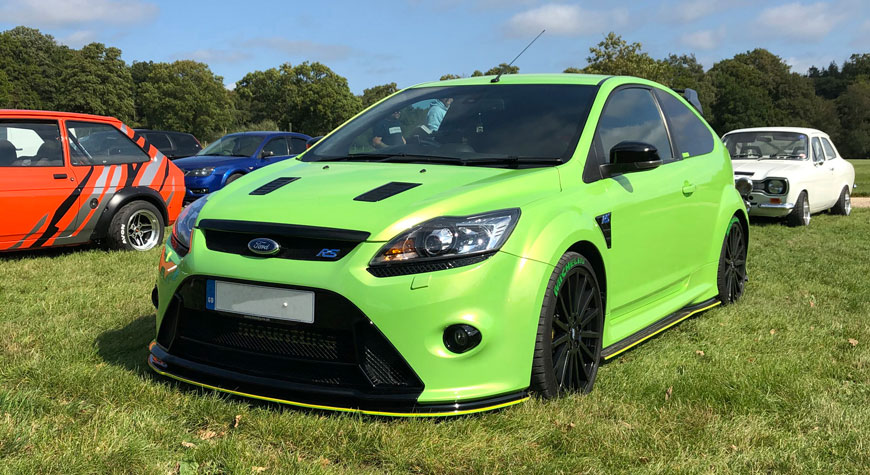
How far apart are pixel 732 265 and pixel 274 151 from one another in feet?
35.9

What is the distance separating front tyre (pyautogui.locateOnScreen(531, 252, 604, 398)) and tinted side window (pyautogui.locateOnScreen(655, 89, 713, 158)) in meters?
1.80

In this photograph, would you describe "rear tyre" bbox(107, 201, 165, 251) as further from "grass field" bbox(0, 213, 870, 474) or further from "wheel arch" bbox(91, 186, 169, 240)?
"grass field" bbox(0, 213, 870, 474)

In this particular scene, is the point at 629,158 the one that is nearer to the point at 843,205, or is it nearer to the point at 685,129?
the point at 685,129

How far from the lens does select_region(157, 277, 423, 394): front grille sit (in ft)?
10.3

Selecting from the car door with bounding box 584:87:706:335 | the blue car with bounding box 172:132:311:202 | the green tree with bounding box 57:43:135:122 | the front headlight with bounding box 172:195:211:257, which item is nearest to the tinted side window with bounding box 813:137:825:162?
the blue car with bounding box 172:132:311:202

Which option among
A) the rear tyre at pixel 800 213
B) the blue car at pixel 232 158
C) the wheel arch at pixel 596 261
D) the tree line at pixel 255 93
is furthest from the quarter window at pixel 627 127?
the tree line at pixel 255 93

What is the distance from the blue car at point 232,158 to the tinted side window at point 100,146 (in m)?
4.38

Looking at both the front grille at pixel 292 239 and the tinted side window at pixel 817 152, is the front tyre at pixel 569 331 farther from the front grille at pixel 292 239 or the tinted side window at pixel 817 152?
the tinted side window at pixel 817 152

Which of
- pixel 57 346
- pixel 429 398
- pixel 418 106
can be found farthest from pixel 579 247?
pixel 57 346

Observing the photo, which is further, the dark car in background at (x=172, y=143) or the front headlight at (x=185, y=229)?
the dark car in background at (x=172, y=143)

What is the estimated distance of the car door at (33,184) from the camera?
7492mm

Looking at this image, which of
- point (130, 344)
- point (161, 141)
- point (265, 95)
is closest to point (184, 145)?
point (161, 141)

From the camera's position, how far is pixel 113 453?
294cm

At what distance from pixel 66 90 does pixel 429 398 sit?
8170cm
